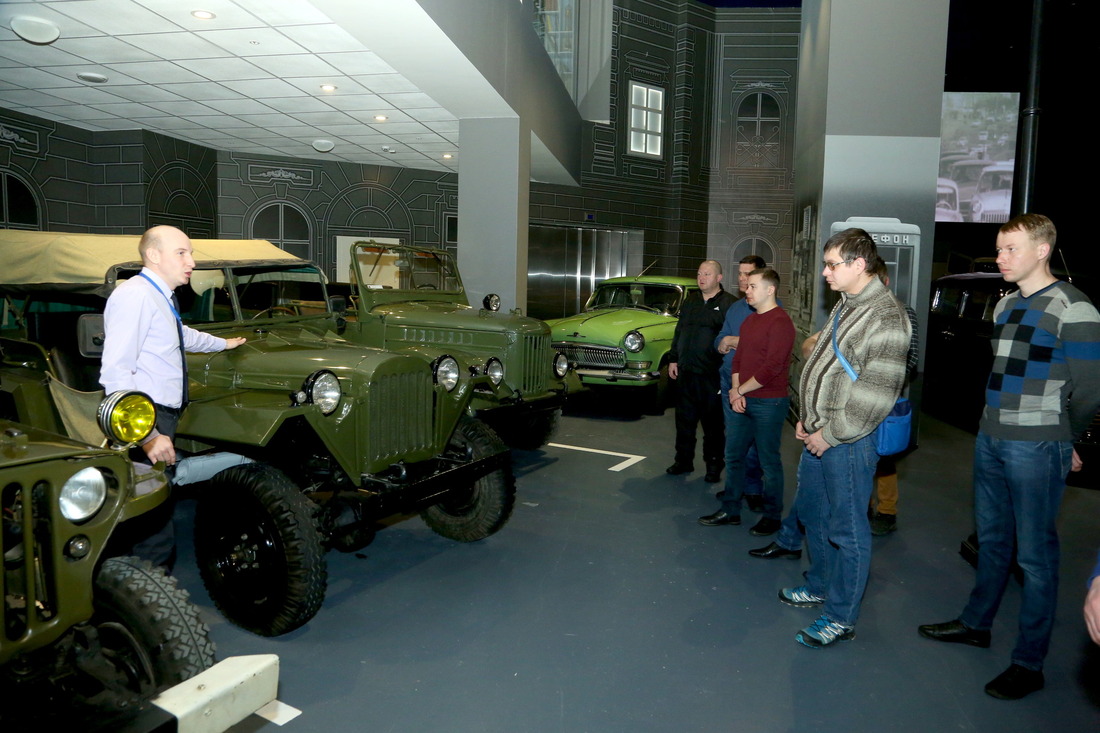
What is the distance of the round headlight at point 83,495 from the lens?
1.93 metres

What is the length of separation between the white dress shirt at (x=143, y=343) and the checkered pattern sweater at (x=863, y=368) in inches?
105

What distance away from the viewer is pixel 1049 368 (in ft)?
8.89

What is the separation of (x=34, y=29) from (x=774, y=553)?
275 inches

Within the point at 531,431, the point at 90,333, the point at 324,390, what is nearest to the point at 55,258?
the point at 90,333

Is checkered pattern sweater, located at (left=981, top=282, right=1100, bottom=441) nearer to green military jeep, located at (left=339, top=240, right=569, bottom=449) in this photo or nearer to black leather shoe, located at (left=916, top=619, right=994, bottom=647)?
black leather shoe, located at (left=916, top=619, right=994, bottom=647)

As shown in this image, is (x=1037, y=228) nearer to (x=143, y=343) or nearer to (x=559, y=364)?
(x=143, y=343)

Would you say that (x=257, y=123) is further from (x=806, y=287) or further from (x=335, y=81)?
(x=806, y=287)

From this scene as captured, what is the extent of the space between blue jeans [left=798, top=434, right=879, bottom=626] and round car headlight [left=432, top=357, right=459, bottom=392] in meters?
1.95

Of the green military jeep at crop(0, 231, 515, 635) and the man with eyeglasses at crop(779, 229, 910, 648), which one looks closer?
the man with eyeglasses at crop(779, 229, 910, 648)

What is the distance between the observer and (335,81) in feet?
24.3

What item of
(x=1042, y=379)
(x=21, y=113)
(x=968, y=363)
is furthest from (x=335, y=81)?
(x=968, y=363)

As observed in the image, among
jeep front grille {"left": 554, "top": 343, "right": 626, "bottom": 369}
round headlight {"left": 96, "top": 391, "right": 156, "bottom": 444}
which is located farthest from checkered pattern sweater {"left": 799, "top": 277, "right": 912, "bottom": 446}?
jeep front grille {"left": 554, "top": 343, "right": 626, "bottom": 369}

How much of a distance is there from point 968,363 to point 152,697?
8.80 m

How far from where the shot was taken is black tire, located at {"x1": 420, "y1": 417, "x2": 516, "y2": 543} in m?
4.19
